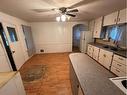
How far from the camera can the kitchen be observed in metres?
1.19

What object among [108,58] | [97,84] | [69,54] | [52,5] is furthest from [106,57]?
[52,5]

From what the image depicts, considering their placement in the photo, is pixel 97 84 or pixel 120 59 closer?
pixel 97 84

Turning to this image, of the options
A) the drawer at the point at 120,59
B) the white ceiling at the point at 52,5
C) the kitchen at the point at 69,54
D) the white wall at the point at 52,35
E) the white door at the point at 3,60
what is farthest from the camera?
the white wall at the point at 52,35

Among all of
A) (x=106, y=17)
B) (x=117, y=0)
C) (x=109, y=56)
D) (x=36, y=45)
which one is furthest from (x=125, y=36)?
(x=36, y=45)

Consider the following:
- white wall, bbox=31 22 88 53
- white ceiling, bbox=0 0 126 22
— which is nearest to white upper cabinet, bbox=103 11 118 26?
white ceiling, bbox=0 0 126 22

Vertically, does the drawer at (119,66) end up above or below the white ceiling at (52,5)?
below

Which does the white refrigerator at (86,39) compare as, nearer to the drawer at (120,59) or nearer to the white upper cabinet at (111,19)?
the white upper cabinet at (111,19)

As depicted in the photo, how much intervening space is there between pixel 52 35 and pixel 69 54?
2937mm

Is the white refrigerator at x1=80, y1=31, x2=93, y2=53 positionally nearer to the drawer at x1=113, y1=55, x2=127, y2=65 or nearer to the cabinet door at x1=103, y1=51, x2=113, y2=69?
the cabinet door at x1=103, y1=51, x2=113, y2=69

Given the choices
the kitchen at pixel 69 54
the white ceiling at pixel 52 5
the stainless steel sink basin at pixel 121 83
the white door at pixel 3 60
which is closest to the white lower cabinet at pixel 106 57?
the kitchen at pixel 69 54

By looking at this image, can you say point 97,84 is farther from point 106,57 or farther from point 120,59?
point 106,57

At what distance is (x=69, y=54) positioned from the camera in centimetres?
280

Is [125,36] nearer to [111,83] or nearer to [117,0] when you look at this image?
[117,0]

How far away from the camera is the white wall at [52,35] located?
5219 mm
